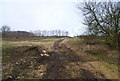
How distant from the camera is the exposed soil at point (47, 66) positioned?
1227cm

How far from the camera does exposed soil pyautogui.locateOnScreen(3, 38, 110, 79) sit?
12.3 m

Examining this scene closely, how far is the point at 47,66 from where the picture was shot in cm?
1374

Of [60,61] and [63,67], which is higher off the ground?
[60,61]

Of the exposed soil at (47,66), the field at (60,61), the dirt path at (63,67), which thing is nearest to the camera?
the exposed soil at (47,66)

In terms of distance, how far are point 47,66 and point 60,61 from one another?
159cm

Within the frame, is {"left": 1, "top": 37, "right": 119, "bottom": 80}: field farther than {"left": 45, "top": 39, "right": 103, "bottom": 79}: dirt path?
Yes

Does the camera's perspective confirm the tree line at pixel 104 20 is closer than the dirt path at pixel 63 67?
No

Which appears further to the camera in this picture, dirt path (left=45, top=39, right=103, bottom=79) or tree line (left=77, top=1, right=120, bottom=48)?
tree line (left=77, top=1, right=120, bottom=48)

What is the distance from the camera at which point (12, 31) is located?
41.0m

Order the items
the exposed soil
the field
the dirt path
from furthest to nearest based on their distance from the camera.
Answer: the field → the dirt path → the exposed soil

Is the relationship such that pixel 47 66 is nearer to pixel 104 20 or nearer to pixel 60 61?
pixel 60 61

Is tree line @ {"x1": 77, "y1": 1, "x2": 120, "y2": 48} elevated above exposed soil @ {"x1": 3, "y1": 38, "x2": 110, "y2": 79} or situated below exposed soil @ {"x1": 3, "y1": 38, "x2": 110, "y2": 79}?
above

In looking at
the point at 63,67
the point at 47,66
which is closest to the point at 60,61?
the point at 63,67

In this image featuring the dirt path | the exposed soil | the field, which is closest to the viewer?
the exposed soil
